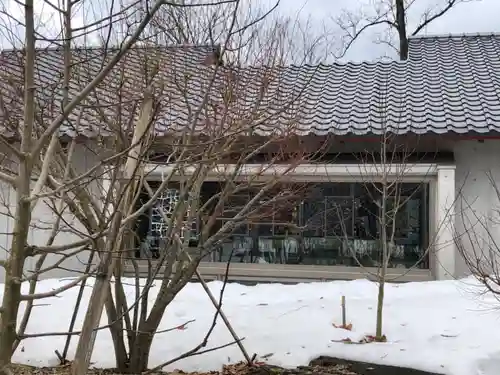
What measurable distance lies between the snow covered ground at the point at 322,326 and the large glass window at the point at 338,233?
1205 millimetres

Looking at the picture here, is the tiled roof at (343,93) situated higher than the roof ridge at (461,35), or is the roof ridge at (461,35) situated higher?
the roof ridge at (461,35)

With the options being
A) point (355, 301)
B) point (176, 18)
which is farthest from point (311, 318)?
point (176, 18)

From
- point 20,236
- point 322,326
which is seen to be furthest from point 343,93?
point 20,236

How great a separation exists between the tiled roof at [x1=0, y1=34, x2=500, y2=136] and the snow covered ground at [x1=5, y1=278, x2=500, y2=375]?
7.23 feet

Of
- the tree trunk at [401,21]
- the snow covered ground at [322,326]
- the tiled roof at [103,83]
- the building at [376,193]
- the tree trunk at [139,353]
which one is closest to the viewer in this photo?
the tiled roof at [103,83]

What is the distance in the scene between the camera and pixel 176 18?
251 inches

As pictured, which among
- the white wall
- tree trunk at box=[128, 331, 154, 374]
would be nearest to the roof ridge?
the white wall

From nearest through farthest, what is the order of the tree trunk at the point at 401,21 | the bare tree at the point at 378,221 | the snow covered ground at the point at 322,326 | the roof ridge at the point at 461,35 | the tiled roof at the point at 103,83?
the tiled roof at the point at 103,83 < the snow covered ground at the point at 322,326 < the bare tree at the point at 378,221 < the roof ridge at the point at 461,35 < the tree trunk at the point at 401,21

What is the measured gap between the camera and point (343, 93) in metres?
10.7

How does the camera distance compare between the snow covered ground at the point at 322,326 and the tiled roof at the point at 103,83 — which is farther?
the snow covered ground at the point at 322,326

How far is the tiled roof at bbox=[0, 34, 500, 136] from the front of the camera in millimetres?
5117

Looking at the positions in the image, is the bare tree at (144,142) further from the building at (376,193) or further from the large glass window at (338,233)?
the large glass window at (338,233)

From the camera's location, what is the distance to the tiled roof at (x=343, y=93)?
5.12 m

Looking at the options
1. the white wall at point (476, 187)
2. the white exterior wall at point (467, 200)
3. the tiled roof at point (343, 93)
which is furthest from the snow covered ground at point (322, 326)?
the tiled roof at point (343, 93)
